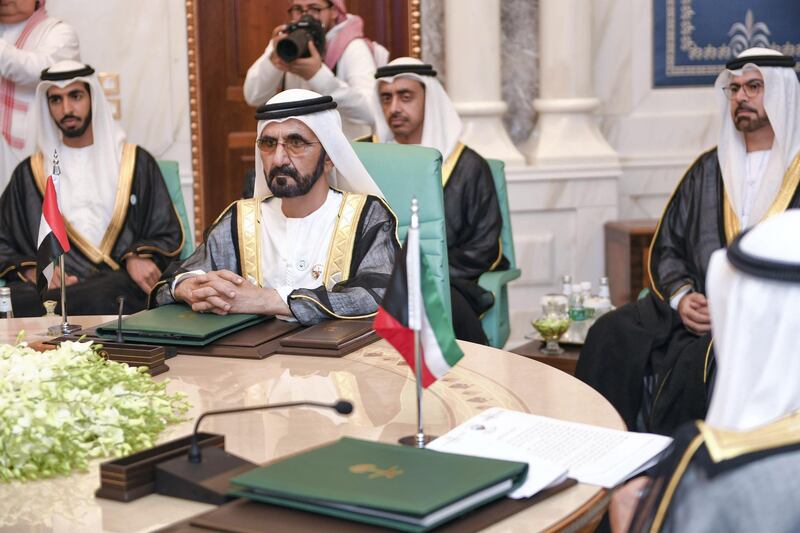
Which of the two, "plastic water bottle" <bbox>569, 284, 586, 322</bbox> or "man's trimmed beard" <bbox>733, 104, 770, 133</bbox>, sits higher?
"man's trimmed beard" <bbox>733, 104, 770, 133</bbox>

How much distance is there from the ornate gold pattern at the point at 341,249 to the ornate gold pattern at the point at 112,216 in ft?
5.67

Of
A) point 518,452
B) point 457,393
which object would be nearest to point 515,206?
point 457,393

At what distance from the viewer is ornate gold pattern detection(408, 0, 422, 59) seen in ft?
21.1

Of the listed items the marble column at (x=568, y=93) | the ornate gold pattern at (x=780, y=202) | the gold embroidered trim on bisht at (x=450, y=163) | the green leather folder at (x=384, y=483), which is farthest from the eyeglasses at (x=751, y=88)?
the green leather folder at (x=384, y=483)

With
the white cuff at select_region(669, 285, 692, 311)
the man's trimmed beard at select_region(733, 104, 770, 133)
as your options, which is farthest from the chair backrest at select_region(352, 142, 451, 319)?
the man's trimmed beard at select_region(733, 104, 770, 133)

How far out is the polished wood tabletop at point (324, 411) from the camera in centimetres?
183

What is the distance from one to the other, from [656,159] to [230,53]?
2393 mm

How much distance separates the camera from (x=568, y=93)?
636 centimetres

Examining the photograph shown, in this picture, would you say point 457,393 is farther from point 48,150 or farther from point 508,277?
point 48,150

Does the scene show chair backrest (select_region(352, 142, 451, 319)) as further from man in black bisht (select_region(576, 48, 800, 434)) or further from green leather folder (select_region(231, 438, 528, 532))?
green leather folder (select_region(231, 438, 528, 532))

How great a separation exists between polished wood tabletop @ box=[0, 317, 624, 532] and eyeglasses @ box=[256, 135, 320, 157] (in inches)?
35.6

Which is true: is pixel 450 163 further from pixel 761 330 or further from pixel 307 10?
pixel 761 330

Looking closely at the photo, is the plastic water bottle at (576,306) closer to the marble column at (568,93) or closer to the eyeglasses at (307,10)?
the marble column at (568,93)

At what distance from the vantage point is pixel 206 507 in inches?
72.4
